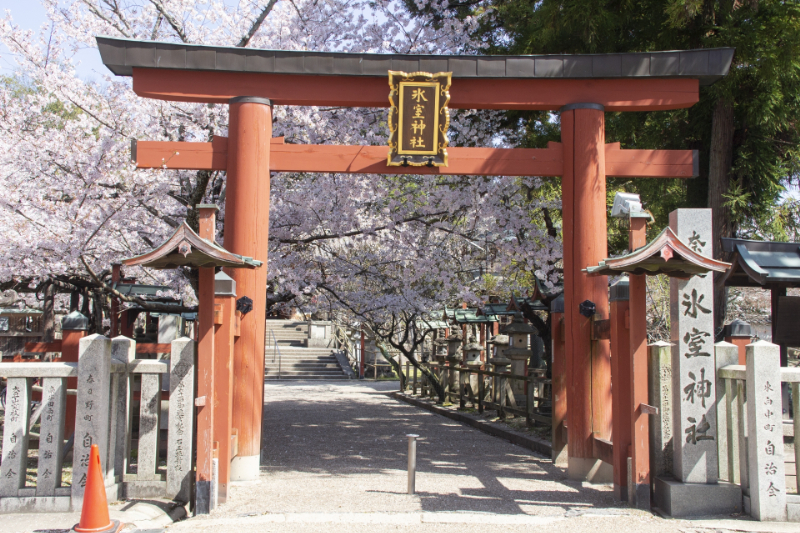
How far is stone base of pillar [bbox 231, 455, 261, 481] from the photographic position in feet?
23.5

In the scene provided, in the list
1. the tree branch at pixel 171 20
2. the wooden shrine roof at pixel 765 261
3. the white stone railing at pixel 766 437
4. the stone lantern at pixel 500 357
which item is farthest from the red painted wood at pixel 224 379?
the stone lantern at pixel 500 357

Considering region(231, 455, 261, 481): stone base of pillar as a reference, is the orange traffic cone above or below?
above

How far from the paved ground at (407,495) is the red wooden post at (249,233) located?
0.84 m

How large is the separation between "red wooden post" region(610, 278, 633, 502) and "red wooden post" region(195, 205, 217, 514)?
3928 millimetres

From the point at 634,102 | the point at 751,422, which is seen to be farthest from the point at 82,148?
the point at 751,422

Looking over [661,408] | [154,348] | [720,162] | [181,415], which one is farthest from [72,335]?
[720,162]

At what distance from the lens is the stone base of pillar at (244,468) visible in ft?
23.5

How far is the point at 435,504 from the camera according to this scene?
20.0ft

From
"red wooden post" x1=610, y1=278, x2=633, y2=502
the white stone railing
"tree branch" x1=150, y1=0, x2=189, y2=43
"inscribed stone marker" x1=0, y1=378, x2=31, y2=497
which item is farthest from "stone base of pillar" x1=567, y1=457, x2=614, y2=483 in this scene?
"tree branch" x1=150, y1=0, x2=189, y2=43

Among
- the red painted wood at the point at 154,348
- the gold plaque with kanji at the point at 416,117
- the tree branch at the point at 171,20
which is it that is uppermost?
the tree branch at the point at 171,20

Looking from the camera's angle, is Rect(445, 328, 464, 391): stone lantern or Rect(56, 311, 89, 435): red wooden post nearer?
Rect(56, 311, 89, 435): red wooden post

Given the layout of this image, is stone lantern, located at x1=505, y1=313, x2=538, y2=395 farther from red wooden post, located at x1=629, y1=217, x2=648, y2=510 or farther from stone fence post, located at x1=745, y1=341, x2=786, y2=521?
stone fence post, located at x1=745, y1=341, x2=786, y2=521

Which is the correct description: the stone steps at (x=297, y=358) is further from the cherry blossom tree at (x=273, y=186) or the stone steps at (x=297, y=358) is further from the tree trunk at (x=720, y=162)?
the tree trunk at (x=720, y=162)

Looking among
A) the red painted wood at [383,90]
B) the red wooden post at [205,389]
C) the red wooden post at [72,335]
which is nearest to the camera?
the red wooden post at [205,389]
